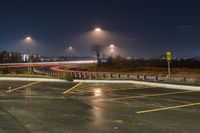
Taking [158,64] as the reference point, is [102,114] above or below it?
below

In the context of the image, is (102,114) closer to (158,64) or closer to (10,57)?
(158,64)

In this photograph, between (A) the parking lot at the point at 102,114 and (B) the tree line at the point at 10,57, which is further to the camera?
(B) the tree line at the point at 10,57

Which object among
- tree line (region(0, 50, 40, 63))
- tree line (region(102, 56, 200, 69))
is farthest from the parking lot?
tree line (region(0, 50, 40, 63))

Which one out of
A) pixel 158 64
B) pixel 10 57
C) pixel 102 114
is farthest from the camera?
pixel 10 57

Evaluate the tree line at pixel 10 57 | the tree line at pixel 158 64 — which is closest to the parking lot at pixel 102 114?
the tree line at pixel 158 64

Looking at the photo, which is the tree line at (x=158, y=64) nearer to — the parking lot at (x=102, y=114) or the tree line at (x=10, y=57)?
the parking lot at (x=102, y=114)

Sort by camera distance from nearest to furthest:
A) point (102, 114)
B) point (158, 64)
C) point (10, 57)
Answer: point (102, 114)
point (158, 64)
point (10, 57)

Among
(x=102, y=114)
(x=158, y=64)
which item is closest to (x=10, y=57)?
(x=158, y=64)

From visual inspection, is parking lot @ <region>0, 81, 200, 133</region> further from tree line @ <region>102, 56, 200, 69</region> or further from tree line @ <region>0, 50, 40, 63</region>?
tree line @ <region>0, 50, 40, 63</region>

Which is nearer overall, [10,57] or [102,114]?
[102,114]

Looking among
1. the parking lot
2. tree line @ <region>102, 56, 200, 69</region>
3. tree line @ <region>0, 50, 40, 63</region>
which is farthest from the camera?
tree line @ <region>0, 50, 40, 63</region>

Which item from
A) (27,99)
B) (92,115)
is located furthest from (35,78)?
(92,115)

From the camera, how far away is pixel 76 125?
27.1 ft

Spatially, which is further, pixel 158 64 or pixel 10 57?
Result: pixel 10 57
